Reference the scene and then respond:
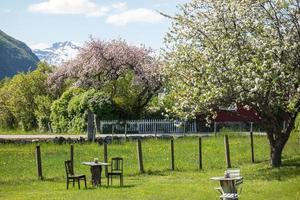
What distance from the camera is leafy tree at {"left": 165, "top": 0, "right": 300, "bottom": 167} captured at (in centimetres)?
2306

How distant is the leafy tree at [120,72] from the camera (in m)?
56.3

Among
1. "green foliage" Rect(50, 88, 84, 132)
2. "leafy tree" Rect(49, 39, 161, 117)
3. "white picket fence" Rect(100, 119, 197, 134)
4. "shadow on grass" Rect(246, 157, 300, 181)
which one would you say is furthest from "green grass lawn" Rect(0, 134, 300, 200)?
"green foliage" Rect(50, 88, 84, 132)

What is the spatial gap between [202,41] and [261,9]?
2970 millimetres

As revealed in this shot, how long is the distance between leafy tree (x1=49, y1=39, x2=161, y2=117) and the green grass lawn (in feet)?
53.0

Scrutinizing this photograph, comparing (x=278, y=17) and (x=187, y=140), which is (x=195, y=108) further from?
(x=187, y=140)

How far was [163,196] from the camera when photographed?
1941 centimetres

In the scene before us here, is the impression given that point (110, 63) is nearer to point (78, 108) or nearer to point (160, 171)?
point (78, 108)

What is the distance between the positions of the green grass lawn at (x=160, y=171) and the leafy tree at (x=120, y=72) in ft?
53.0

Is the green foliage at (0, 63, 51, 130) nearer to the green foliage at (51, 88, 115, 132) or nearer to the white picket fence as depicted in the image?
the green foliage at (51, 88, 115, 132)

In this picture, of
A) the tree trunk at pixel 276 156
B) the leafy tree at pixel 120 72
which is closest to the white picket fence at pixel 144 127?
the leafy tree at pixel 120 72

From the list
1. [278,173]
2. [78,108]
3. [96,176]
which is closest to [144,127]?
[78,108]

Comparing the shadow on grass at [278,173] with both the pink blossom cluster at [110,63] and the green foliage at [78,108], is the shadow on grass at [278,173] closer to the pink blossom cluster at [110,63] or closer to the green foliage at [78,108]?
the green foliage at [78,108]

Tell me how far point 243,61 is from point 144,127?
1141 inches

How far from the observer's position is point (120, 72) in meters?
57.6
